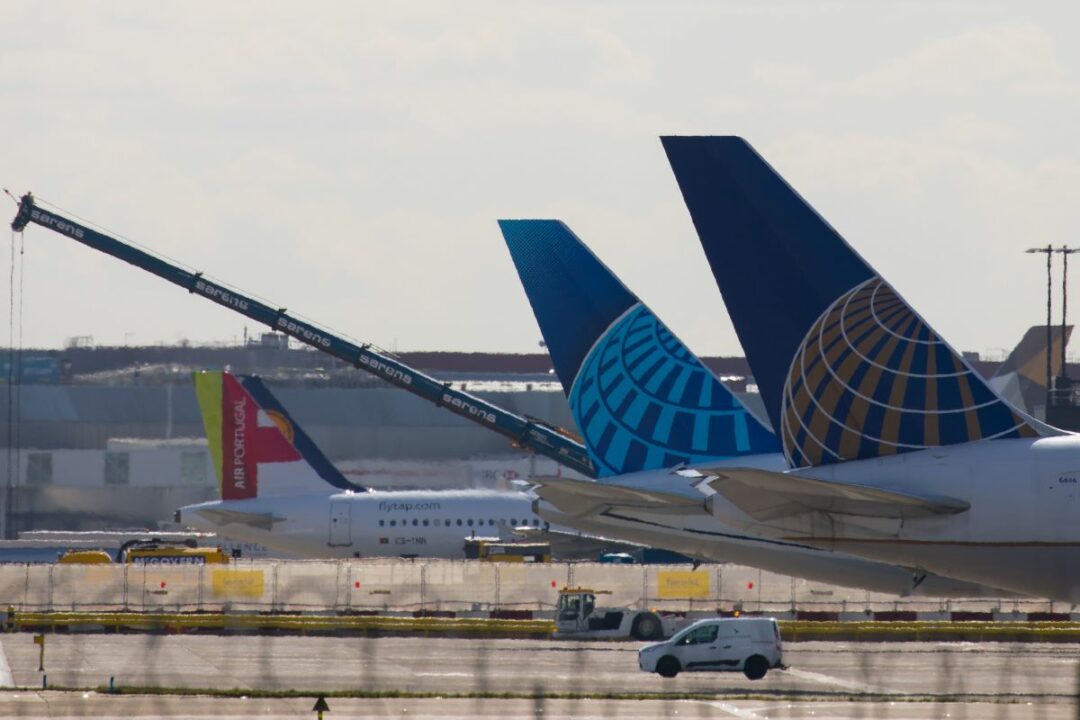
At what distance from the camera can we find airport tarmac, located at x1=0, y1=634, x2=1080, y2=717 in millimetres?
31875

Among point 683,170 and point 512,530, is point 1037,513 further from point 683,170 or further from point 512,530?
point 512,530

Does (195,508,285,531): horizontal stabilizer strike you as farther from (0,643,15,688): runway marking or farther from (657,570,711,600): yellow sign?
(0,643,15,688): runway marking

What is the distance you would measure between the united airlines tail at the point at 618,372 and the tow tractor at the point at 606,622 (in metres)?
8.82

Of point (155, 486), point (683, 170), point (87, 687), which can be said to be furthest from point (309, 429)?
point (683, 170)

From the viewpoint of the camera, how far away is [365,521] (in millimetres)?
68562

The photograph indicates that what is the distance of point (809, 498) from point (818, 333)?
2736 millimetres

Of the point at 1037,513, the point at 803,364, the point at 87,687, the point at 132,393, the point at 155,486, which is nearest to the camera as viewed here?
the point at 1037,513

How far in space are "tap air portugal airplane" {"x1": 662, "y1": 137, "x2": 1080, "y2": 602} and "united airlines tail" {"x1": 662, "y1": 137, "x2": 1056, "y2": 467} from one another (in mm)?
18

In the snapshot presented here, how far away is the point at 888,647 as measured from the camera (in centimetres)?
4191

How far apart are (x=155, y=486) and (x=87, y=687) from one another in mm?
75736

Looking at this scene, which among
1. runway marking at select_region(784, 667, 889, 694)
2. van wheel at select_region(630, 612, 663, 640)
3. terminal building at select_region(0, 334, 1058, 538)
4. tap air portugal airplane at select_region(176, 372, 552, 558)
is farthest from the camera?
terminal building at select_region(0, 334, 1058, 538)

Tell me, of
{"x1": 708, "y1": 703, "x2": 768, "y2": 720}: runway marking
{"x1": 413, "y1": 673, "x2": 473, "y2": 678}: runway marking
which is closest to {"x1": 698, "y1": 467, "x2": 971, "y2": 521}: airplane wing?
{"x1": 708, "y1": 703, "x2": 768, "y2": 720}: runway marking

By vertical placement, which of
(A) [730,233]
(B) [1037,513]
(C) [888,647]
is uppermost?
(A) [730,233]

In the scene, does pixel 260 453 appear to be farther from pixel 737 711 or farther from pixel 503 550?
pixel 737 711
